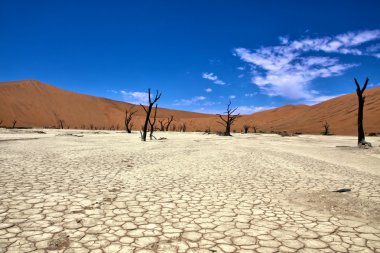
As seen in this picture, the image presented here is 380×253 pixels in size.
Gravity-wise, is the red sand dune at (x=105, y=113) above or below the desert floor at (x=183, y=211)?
above

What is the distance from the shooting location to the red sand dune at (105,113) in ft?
154

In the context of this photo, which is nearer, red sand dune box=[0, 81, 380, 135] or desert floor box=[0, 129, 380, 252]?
desert floor box=[0, 129, 380, 252]

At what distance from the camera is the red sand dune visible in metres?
47.0

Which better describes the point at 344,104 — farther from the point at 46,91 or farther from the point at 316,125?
the point at 46,91

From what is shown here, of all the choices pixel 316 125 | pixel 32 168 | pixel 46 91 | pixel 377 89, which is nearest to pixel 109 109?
pixel 46 91

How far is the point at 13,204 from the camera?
176 inches

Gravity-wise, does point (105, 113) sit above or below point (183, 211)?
above

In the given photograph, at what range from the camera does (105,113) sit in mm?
85000

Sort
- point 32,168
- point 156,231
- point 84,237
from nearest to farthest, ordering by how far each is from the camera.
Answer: point 84,237
point 156,231
point 32,168

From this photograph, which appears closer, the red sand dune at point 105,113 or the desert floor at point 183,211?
the desert floor at point 183,211

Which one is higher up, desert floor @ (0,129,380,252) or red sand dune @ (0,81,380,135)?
red sand dune @ (0,81,380,135)

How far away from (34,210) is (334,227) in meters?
4.15

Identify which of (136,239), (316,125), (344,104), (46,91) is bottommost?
(136,239)

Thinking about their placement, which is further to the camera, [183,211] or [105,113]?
[105,113]
